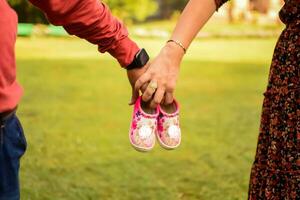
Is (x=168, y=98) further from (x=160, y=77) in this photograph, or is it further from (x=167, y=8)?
(x=167, y=8)

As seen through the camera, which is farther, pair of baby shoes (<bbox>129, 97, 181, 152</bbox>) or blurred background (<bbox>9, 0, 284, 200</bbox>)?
blurred background (<bbox>9, 0, 284, 200</bbox>)

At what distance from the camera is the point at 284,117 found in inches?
84.7

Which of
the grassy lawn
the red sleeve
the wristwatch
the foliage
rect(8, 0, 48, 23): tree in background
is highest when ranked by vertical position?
the foliage

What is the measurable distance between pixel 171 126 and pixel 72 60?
42.0ft

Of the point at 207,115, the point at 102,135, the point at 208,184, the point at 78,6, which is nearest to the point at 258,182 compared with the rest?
the point at 78,6

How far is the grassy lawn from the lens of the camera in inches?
203

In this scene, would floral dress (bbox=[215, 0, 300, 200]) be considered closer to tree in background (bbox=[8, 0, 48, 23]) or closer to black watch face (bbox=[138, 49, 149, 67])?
black watch face (bbox=[138, 49, 149, 67])

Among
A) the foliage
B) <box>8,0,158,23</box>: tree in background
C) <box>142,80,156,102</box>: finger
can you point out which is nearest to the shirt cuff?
<box>142,80,156,102</box>: finger

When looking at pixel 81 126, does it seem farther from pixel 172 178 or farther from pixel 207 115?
pixel 172 178

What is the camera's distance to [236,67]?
1430 centimetres

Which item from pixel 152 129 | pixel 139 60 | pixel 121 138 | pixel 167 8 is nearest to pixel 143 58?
pixel 139 60

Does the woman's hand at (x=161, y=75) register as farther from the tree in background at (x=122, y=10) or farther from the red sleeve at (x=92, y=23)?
the tree in background at (x=122, y=10)

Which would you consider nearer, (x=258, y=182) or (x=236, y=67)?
(x=258, y=182)

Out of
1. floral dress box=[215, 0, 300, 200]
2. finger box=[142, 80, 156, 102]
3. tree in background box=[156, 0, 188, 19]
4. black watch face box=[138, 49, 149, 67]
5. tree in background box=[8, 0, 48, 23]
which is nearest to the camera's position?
floral dress box=[215, 0, 300, 200]
